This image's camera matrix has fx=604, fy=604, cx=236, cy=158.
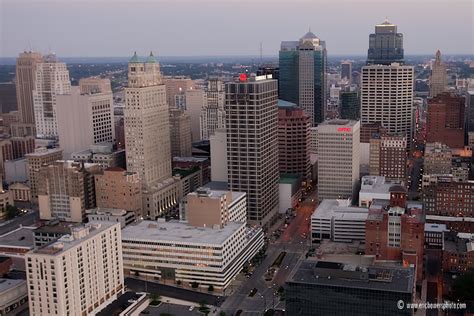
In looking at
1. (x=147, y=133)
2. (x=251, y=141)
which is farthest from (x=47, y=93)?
(x=251, y=141)

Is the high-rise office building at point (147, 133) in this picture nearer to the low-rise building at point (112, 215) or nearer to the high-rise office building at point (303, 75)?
the low-rise building at point (112, 215)

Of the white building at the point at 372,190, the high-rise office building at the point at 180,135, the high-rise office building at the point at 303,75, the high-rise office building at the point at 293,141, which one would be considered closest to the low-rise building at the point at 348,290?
the white building at the point at 372,190

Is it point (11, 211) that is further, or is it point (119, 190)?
point (11, 211)

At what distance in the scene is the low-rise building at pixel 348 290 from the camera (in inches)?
2410

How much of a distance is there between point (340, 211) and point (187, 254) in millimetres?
31992

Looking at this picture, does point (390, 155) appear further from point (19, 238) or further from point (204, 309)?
point (19, 238)

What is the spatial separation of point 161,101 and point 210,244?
46519 mm

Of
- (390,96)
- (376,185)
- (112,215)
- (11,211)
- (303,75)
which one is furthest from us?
(303,75)

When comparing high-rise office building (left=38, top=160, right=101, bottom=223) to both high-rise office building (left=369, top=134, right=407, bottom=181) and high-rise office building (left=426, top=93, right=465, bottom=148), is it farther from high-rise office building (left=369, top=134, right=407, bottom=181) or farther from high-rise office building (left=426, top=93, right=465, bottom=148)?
high-rise office building (left=426, top=93, right=465, bottom=148)

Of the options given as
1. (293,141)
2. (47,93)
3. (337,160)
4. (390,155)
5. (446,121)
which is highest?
(47,93)

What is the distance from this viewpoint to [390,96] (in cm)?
16388

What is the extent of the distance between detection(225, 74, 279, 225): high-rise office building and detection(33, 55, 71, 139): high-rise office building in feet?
270

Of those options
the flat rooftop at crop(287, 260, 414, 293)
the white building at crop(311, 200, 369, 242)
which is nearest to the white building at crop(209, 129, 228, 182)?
the white building at crop(311, 200, 369, 242)

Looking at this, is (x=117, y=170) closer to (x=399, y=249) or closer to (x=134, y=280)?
(x=134, y=280)
